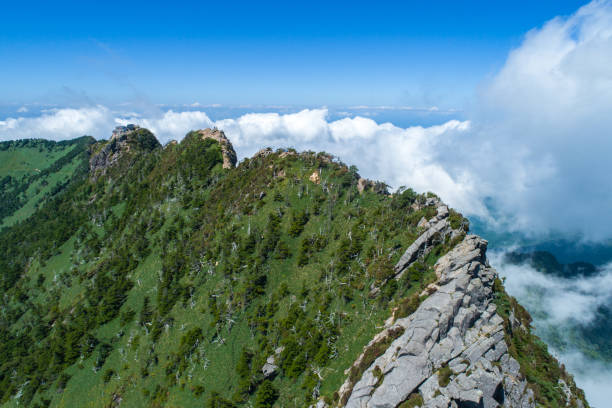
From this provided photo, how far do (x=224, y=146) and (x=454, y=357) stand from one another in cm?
16136

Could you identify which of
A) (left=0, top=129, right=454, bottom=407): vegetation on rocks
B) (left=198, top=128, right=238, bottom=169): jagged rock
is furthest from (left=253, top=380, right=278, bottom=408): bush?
(left=198, top=128, right=238, bottom=169): jagged rock

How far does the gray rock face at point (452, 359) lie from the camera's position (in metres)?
44.4

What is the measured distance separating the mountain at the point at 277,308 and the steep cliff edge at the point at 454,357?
265mm

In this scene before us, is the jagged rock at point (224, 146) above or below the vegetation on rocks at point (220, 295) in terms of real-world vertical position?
above

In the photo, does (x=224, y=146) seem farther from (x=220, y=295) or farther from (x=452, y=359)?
(x=452, y=359)

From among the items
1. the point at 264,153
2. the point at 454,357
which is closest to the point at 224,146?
the point at 264,153

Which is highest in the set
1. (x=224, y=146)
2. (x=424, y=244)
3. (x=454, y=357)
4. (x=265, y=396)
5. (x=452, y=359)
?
(x=224, y=146)

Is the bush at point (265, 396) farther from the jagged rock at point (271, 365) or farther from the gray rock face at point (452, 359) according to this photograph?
the gray rock face at point (452, 359)

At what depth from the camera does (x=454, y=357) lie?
162 feet

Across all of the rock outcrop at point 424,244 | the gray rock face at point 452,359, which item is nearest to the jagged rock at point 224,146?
the rock outcrop at point 424,244

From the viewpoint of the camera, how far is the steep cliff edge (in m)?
44.7

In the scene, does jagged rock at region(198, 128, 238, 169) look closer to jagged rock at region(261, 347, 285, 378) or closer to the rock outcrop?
jagged rock at region(261, 347, 285, 378)

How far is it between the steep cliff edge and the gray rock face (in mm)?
130

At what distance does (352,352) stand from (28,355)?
499 feet
